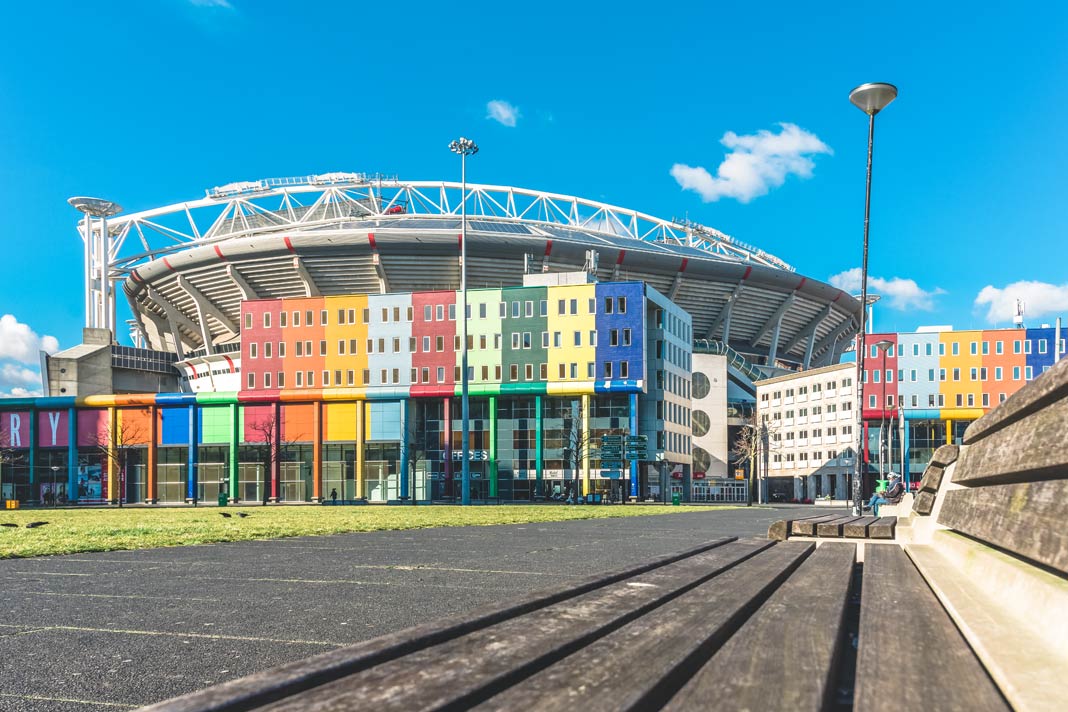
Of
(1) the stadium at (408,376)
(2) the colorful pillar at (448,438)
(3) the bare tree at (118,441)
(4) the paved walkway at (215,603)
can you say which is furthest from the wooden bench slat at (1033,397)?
(3) the bare tree at (118,441)

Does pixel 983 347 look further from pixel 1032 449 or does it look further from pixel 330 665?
pixel 330 665

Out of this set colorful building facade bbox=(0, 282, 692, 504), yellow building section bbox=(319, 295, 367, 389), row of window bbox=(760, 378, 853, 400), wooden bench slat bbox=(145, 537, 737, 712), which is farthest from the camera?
row of window bbox=(760, 378, 853, 400)

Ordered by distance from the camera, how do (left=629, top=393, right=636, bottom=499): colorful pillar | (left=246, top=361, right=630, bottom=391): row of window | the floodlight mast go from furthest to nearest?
the floodlight mast → (left=246, top=361, right=630, bottom=391): row of window → (left=629, top=393, right=636, bottom=499): colorful pillar

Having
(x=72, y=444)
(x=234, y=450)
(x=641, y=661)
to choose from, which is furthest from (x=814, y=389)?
(x=641, y=661)

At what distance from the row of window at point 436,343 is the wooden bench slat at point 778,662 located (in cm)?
7053

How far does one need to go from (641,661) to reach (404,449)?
2884 inches

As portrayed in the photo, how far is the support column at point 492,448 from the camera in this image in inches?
2886

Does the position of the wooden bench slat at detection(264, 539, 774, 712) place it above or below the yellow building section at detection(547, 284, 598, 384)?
below

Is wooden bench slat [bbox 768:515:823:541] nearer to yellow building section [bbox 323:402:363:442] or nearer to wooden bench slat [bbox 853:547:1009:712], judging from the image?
wooden bench slat [bbox 853:547:1009:712]

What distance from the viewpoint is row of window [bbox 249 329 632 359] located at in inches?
2928

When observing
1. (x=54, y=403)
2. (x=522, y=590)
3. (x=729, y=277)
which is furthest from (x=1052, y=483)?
(x=729, y=277)

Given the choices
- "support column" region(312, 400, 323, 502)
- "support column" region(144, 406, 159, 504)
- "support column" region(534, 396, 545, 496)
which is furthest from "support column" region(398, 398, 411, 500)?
"support column" region(144, 406, 159, 504)

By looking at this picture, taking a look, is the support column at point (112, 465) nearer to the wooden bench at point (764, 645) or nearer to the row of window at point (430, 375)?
the row of window at point (430, 375)

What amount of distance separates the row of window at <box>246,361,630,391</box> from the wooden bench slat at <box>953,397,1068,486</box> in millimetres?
69926
